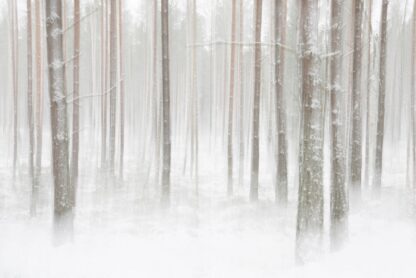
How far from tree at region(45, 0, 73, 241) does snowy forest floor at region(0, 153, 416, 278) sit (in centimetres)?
62

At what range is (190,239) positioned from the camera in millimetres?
7473

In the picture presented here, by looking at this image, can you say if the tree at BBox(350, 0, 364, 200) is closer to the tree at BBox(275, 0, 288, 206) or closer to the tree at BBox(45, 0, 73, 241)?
the tree at BBox(275, 0, 288, 206)

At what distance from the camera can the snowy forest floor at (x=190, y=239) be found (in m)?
5.35

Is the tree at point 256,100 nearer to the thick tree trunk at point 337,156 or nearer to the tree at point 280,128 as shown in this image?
the tree at point 280,128

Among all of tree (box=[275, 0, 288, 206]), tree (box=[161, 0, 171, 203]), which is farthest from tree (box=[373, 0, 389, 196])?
tree (box=[161, 0, 171, 203])

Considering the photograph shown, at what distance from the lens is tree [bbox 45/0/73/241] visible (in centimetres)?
644

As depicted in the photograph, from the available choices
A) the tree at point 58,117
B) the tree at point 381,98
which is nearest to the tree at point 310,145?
the tree at point 58,117

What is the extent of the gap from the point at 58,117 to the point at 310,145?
14.8 ft

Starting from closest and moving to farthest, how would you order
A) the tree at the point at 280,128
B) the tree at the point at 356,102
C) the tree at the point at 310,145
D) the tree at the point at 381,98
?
1. the tree at the point at 310,145
2. the tree at the point at 356,102
3. the tree at the point at 280,128
4. the tree at the point at 381,98

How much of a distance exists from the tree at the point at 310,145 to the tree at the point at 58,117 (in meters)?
4.31

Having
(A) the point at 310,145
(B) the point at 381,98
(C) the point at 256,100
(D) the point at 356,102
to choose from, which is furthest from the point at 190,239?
(B) the point at 381,98

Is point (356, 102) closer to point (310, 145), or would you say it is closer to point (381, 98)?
point (310, 145)

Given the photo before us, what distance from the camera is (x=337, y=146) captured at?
20.5 feet

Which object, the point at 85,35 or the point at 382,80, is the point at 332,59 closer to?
the point at 382,80
